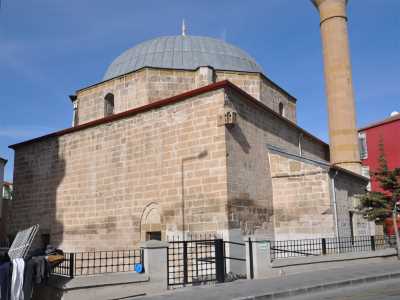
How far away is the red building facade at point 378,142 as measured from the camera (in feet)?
78.8

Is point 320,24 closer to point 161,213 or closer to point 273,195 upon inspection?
point 273,195

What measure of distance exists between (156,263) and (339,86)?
13619 mm

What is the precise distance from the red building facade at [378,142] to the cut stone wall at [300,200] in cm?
1230

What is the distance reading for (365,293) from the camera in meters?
7.43

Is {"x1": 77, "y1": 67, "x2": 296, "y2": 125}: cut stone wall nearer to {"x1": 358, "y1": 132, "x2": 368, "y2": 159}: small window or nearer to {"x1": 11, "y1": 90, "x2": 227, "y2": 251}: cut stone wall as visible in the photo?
{"x1": 11, "y1": 90, "x2": 227, "y2": 251}: cut stone wall

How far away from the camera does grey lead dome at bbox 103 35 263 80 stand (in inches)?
731

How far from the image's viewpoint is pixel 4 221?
2539 centimetres

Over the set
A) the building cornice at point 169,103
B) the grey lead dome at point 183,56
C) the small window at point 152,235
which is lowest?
the small window at point 152,235

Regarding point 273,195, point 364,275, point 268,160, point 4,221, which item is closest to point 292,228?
point 273,195

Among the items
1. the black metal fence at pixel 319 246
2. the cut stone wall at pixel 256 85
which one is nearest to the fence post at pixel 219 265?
the black metal fence at pixel 319 246

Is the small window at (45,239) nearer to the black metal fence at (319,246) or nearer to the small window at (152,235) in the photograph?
the small window at (152,235)

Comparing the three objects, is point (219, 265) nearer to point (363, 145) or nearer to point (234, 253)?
point (234, 253)

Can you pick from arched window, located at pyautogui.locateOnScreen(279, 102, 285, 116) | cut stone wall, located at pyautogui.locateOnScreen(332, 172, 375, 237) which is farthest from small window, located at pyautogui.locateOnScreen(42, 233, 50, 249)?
arched window, located at pyautogui.locateOnScreen(279, 102, 285, 116)

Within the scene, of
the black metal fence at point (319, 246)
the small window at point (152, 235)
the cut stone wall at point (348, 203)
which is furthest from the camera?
the cut stone wall at point (348, 203)
